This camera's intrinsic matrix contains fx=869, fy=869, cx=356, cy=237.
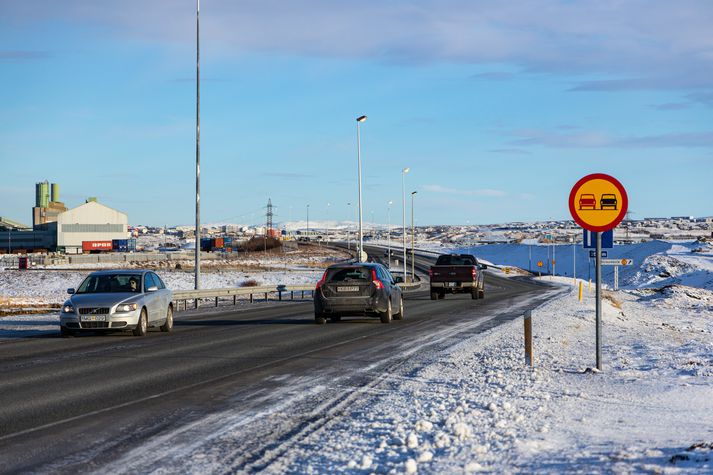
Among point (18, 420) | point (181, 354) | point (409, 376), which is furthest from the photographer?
point (181, 354)

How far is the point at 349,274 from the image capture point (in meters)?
24.5

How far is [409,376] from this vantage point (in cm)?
1239

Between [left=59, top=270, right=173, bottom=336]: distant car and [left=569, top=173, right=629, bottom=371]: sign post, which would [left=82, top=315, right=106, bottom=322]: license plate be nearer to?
[left=59, top=270, right=173, bottom=336]: distant car

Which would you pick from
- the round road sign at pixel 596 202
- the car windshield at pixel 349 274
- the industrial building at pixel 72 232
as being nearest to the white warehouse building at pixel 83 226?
the industrial building at pixel 72 232

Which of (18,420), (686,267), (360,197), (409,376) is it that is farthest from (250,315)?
(686,267)

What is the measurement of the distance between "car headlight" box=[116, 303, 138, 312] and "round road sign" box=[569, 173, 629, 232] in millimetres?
11670

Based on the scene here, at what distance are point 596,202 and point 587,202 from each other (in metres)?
0.12

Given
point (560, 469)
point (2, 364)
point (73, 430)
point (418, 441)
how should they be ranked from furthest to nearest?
1. point (2, 364)
2. point (73, 430)
3. point (418, 441)
4. point (560, 469)

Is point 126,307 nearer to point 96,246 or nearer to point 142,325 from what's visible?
point 142,325

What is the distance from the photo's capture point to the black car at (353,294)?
24.2 m

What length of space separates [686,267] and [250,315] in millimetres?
79490

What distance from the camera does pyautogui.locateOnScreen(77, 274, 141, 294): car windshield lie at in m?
20.9

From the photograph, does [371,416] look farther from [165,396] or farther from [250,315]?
[250,315]

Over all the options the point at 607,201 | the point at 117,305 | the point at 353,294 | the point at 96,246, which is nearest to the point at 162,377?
the point at 607,201
